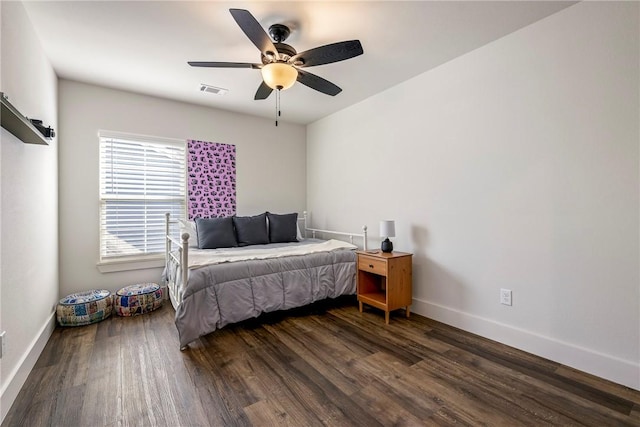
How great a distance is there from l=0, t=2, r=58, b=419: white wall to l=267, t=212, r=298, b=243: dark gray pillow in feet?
7.07

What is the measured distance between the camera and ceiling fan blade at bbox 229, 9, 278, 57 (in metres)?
1.64

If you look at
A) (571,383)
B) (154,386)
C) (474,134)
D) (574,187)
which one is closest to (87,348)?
(154,386)

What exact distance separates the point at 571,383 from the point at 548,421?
0.51m

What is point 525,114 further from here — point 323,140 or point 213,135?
point 213,135

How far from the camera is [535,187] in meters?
2.21

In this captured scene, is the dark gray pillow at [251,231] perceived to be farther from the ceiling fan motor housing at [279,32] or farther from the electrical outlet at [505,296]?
the electrical outlet at [505,296]

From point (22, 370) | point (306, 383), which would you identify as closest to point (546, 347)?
point (306, 383)

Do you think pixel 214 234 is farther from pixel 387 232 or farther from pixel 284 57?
pixel 284 57

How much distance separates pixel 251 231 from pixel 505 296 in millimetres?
2688

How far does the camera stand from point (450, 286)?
2771 millimetres

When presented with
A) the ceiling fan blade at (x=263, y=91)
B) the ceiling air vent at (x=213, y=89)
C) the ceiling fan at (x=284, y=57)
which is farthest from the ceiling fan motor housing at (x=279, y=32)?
the ceiling air vent at (x=213, y=89)

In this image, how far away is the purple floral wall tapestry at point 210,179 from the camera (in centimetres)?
382

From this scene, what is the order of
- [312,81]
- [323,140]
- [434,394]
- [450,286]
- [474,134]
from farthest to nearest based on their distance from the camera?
[323,140] → [450,286] → [474,134] → [312,81] → [434,394]

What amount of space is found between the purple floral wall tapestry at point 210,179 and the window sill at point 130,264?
25.4 inches
